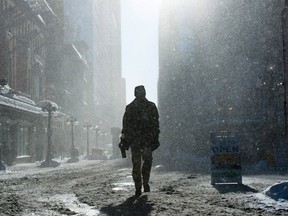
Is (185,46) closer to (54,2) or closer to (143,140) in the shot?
(54,2)

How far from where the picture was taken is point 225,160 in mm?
10828

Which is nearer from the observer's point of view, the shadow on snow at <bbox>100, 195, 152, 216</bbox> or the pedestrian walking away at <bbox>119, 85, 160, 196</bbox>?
the shadow on snow at <bbox>100, 195, 152, 216</bbox>

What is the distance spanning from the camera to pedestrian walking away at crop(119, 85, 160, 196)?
7.85m

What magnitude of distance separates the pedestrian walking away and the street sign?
300 cm

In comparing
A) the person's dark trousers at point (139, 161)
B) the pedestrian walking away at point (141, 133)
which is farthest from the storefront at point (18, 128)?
the person's dark trousers at point (139, 161)

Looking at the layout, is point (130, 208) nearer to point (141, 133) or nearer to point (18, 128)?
point (141, 133)

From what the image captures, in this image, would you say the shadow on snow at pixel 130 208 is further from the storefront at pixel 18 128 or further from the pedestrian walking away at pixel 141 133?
the storefront at pixel 18 128

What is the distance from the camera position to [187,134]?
67188 mm

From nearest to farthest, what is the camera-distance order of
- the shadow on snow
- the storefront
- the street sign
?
1. the shadow on snow
2. the street sign
3. the storefront

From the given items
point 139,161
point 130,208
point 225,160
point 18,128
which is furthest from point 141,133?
point 18,128

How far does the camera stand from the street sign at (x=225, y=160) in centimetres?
1062

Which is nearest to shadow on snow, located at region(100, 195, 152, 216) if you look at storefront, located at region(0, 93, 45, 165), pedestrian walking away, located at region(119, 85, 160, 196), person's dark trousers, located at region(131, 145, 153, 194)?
person's dark trousers, located at region(131, 145, 153, 194)

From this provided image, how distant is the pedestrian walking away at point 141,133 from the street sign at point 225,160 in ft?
9.86

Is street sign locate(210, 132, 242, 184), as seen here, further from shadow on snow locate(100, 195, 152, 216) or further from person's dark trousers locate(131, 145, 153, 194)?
shadow on snow locate(100, 195, 152, 216)
